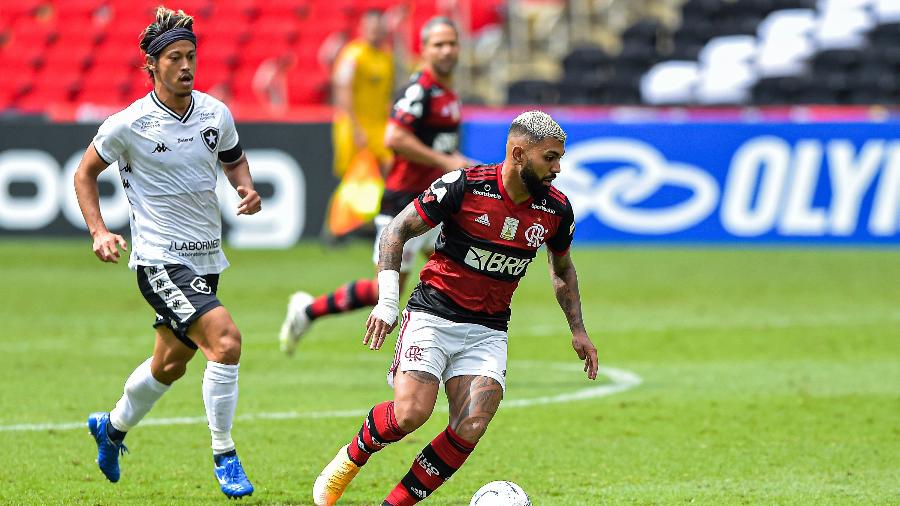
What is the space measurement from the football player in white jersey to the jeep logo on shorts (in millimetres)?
1183

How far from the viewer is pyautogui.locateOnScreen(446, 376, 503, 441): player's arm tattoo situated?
20.3 ft

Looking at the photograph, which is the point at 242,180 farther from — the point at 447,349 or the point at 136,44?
the point at 136,44

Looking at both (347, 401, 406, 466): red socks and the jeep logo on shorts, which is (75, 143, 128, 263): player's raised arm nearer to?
(347, 401, 406, 466): red socks

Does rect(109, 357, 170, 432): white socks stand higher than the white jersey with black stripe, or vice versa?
the white jersey with black stripe

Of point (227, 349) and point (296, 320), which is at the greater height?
point (227, 349)

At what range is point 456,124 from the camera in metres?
10.7

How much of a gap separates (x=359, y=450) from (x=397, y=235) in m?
0.95

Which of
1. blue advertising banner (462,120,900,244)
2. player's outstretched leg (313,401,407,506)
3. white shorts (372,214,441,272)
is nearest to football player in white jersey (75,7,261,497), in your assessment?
player's outstretched leg (313,401,407,506)

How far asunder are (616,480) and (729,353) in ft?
16.2

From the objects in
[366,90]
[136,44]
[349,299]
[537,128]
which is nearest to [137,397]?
[537,128]

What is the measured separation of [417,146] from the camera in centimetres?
1038

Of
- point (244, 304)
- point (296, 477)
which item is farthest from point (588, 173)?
point (296, 477)

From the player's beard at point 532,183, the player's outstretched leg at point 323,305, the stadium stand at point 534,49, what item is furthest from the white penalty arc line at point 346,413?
the stadium stand at point 534,49

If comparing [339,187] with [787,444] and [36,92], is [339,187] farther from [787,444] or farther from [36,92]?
[787,444]
